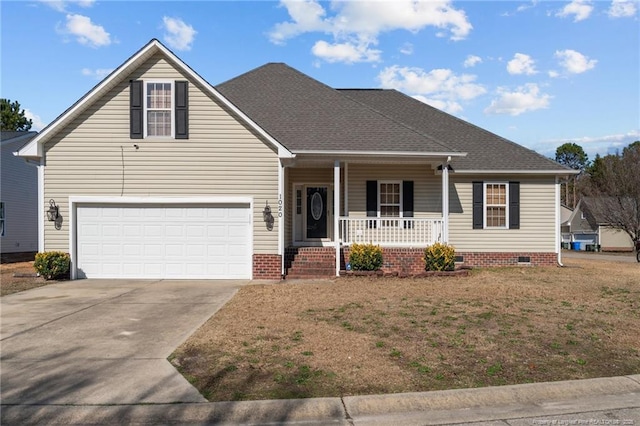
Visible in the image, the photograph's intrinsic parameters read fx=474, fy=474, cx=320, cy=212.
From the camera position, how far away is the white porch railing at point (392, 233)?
14500 mm

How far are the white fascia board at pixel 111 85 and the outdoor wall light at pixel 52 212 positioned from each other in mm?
1393

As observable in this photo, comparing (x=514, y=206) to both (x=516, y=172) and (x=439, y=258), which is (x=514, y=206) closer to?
(x=516, y=172)

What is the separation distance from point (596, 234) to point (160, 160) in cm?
4556

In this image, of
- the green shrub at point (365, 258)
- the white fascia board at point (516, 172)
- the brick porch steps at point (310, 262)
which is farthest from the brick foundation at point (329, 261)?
the white fascia board at point (516, 172)

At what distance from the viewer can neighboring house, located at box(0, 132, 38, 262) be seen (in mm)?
21469

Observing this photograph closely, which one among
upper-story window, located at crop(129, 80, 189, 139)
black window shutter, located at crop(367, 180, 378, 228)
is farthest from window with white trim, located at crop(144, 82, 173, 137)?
black window shutter, located at crop(367, 180, 378, 228)

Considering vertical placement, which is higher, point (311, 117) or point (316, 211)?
point (311, 117)

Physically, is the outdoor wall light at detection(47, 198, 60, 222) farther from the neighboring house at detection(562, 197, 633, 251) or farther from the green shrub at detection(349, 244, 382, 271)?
the neighboring house at detection(562, 197, 633, 251)

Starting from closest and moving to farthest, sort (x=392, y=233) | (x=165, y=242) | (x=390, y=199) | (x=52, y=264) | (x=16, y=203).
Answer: (x=52, y=264), (x=165, y=242), (x=392, y=233), (x=390, y=199), (x=16, y=203)

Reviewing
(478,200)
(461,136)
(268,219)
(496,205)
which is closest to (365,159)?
(268,219)

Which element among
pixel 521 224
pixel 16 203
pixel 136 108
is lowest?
pixel 521 224

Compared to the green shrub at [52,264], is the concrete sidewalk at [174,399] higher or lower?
lower

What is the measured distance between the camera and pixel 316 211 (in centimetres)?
1614

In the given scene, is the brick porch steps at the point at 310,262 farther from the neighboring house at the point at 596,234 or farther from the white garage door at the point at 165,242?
the neighboring house at the point at 596,234
